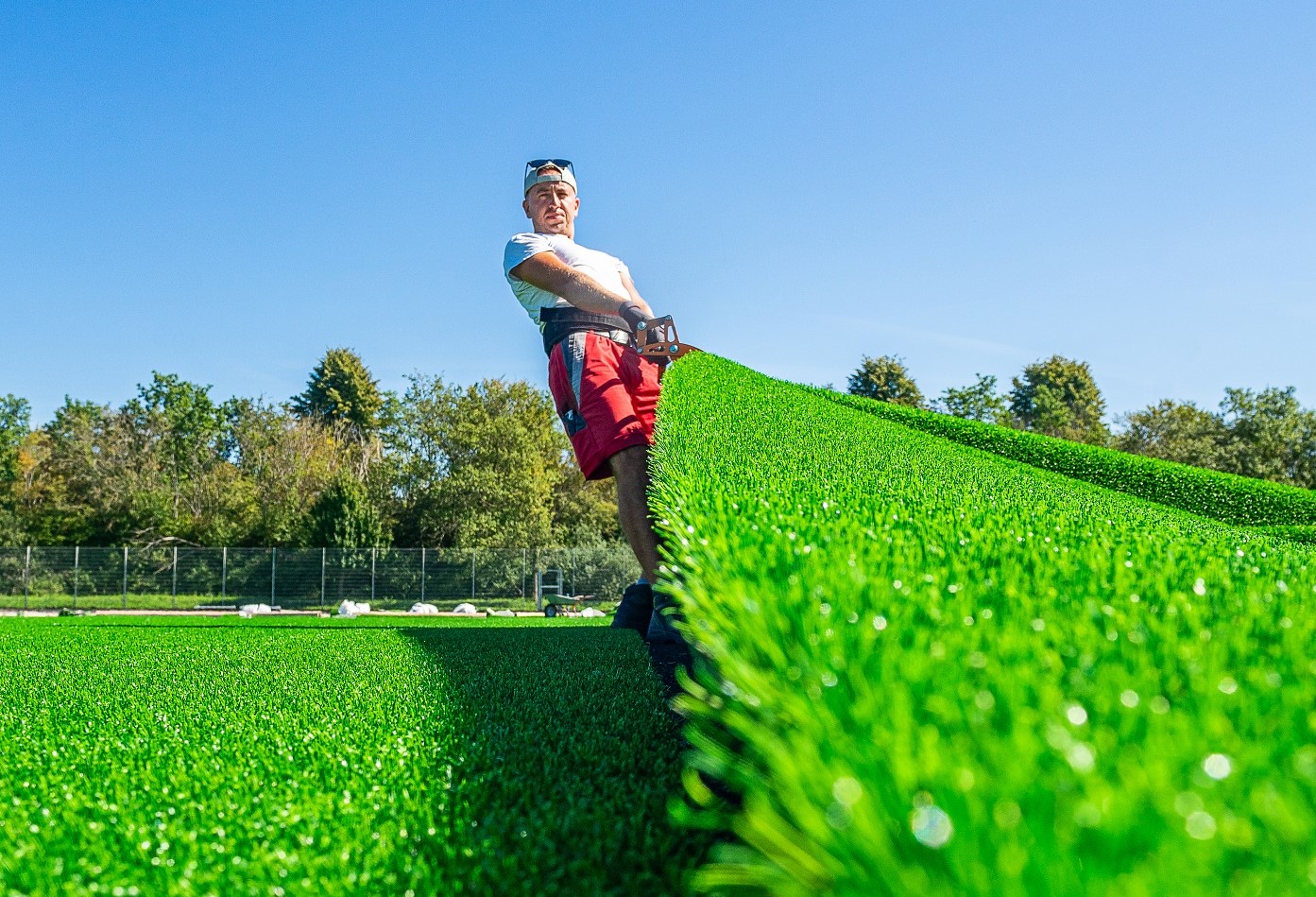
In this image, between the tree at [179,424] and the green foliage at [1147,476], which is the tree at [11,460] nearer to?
the tree at [179,424]

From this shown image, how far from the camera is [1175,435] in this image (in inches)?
1574

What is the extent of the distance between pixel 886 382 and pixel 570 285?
164 feet

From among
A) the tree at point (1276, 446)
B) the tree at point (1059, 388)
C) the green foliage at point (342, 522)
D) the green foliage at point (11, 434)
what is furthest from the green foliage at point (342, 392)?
the tree at point (1276, 446)

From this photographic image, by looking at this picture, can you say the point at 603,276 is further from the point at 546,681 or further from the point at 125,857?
the point at 125,857

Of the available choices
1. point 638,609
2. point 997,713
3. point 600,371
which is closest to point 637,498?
point 600,371

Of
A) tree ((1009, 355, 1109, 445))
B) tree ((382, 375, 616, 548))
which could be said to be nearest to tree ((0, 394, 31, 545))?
tree ((382, 375, 616, 548))

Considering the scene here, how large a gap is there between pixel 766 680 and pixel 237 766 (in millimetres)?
1592

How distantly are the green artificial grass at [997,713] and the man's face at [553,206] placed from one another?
332cm

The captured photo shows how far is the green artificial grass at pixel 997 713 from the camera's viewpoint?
24.3 inches

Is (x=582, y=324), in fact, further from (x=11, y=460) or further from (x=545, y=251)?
(x=11, y=460)

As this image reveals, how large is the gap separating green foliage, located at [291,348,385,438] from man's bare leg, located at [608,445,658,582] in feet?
199

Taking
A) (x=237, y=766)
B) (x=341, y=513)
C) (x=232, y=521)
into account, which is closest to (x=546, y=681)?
(x=237, y=766)

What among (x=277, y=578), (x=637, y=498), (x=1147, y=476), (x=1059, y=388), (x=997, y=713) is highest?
(x=1059, y=388)

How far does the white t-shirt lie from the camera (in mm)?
4184
